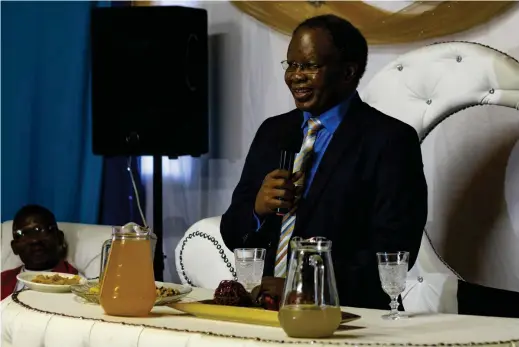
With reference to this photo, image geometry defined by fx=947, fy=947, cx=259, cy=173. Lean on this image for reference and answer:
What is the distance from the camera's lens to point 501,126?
2967mm

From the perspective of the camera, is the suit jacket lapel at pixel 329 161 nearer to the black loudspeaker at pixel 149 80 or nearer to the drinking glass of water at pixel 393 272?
the drinking glass of water at pixel 393 272

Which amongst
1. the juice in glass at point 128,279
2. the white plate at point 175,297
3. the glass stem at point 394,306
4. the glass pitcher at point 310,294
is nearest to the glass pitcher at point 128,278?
the juice in glass at point 128,279

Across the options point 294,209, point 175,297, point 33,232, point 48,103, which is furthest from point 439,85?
point 48,103

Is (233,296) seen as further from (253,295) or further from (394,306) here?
(394,306)

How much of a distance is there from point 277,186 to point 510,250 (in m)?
1.32

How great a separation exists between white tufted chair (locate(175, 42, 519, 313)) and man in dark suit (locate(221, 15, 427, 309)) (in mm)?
600

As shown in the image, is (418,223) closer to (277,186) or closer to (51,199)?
(277,186)

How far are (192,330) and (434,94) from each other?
1.42 metres

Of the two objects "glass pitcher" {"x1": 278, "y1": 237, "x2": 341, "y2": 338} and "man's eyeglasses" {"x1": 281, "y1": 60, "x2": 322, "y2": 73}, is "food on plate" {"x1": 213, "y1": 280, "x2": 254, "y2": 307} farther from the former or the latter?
"man's eyeglasses" {"x1": 281, "y1": 60, "x2": 322, "y2": 73}

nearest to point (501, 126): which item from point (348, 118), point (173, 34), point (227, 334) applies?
point (348, 118)

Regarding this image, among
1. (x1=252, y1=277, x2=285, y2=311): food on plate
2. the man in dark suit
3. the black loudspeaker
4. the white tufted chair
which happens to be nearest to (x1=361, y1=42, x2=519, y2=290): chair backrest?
the white tufted chair

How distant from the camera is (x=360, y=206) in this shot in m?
2.11

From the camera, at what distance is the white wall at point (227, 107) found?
355 centimetres

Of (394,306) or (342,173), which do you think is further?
(342,173)
